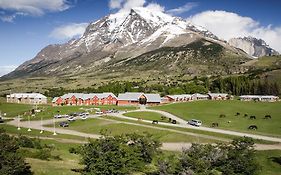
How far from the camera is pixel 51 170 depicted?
45156 mm

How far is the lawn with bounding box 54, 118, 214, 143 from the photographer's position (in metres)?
90.2

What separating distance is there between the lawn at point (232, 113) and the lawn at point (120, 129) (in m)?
20.4

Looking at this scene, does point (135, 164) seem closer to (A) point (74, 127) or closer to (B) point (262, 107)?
(A) point (74, 127)

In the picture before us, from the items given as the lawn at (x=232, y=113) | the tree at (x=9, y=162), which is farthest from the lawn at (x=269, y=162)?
the tree at (x=9, y=162)

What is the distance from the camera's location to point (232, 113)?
5645 inches

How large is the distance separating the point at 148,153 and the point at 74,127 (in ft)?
215

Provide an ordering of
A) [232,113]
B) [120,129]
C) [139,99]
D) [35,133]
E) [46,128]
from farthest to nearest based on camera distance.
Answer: [139,99]
[232,113]
[46,128]
[120,129]
[35,133]

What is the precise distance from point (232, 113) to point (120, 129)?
186 ft

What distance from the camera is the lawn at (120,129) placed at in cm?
9015

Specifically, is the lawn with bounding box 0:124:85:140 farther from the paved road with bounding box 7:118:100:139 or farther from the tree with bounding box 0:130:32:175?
the tree with bounding box 0:130:32:175

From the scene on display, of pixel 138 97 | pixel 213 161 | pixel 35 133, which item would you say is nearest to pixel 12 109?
pixel 138 97

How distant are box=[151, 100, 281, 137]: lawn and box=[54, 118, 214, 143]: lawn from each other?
20386 millimetres

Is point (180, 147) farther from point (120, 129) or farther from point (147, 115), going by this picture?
point (147, 115)

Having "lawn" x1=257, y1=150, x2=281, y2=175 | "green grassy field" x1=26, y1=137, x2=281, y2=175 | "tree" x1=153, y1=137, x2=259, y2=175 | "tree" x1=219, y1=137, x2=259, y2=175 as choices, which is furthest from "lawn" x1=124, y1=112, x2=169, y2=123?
"tree" x1=153, y1=137, x2=259, y2=175
